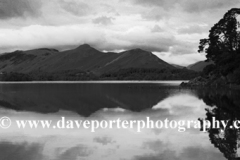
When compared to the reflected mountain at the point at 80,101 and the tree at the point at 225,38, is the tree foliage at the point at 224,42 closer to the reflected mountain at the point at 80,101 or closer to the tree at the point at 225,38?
the tree at the point at 225,38

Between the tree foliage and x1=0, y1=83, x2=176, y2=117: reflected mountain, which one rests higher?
the tree foliage

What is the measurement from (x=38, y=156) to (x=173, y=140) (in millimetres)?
7066

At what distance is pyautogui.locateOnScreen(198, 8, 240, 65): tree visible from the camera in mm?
69875

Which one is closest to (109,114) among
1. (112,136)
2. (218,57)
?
Answer: (112,136)

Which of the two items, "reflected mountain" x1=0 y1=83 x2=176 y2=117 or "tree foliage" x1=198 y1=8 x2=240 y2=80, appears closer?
"reflected mountain" x1=0 y1=83 x2=176 y2=117

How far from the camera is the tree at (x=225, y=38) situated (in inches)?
2751

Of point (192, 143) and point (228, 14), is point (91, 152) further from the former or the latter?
point (228, 14)

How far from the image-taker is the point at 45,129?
19.9 m

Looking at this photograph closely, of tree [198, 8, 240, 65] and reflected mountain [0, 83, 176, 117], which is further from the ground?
tree [198, 8, 240, 65]

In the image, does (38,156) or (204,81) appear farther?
(204,81)

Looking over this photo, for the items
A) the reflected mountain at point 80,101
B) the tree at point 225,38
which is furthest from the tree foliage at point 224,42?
the reflected mountain at point 80,101

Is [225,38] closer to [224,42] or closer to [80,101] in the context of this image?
[224,42]

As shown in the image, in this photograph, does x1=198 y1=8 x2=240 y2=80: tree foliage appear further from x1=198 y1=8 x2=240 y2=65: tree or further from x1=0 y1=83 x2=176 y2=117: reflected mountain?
x1=0 y1=83 x2=176 y2=117: reflected mountain

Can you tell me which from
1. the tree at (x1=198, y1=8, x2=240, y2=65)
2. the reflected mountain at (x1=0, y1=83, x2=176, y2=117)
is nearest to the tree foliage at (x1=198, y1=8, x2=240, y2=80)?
the tree at (x1=198, y1=8, x2=240, y2=65)
